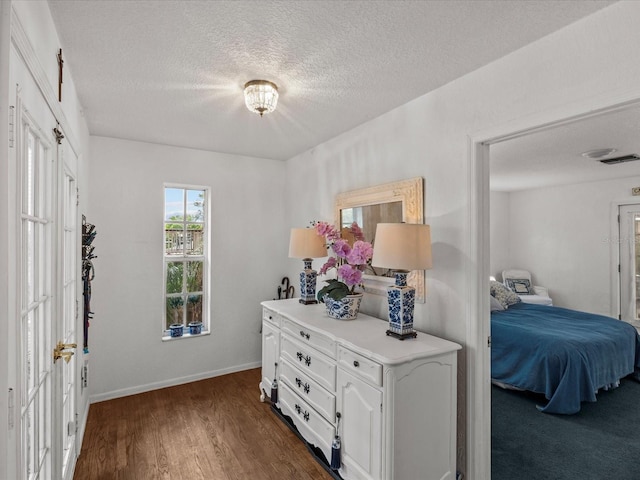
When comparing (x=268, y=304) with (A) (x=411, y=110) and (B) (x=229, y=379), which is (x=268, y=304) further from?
(A) (x=411, y=110)

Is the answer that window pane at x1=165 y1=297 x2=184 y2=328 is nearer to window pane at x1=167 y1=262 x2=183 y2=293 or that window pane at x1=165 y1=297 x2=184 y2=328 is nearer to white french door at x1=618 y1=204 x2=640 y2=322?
window pane at x1=167 y1=262 x2=183 y2=293

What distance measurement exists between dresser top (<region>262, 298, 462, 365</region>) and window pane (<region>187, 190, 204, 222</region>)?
165 cm

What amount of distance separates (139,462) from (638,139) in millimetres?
5054

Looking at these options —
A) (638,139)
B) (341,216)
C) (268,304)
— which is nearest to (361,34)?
(341,216)

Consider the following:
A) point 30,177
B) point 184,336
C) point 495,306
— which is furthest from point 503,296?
point 30,177

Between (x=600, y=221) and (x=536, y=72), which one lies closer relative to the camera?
(x=536, y=72)

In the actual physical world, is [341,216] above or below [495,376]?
above

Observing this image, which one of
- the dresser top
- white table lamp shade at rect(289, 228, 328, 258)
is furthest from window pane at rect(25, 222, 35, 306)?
white table lamp shade at rect(289, 228, 328, 258)

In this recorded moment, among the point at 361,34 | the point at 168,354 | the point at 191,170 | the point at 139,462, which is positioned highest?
the point at 361,34

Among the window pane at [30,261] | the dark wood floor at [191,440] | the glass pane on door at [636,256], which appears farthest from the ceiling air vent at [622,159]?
the window pane at [30,261]

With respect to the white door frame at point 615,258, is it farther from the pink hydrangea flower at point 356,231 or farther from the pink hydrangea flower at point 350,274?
the pink hydrangea flower at point 350,274

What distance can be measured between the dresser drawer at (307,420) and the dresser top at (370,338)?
1.97 feet

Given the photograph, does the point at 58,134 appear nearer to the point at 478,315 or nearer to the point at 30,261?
the point at 30,261

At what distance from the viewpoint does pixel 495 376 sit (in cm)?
362
